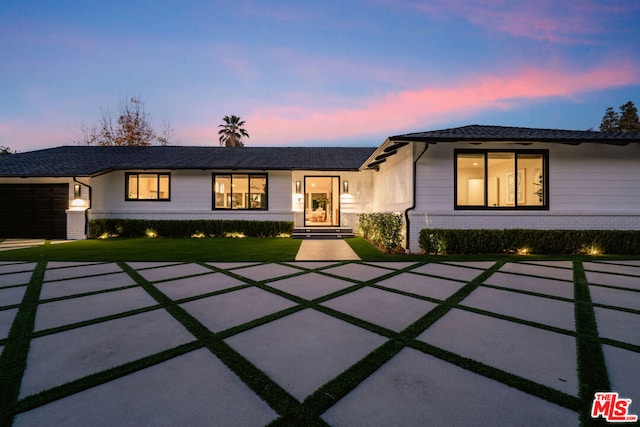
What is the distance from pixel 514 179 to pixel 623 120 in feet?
133

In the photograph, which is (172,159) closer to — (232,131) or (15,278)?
(15,278)

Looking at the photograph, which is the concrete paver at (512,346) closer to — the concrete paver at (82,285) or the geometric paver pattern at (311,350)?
the geometric paver pattern at (311,350)

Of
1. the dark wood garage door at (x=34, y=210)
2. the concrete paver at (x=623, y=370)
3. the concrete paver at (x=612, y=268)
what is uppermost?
the dark wood garage door at (x=34, y=210)

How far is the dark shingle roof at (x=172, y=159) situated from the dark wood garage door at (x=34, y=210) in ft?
2.75

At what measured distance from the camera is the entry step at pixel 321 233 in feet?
37.6

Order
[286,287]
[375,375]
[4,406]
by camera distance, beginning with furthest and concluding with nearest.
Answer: [286,287] < [375,375] < [4,406]

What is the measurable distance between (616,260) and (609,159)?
356 centimetres

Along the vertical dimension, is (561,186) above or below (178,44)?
below

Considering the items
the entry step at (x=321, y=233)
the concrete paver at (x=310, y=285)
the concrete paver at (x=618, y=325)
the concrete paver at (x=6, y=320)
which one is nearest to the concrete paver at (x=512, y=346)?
the concrete paver at (x=618, y=325)

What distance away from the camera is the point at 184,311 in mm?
3029

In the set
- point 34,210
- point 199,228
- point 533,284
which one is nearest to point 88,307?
point 533,284

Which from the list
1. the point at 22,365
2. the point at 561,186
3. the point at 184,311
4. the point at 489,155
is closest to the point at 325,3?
the point at 489,155

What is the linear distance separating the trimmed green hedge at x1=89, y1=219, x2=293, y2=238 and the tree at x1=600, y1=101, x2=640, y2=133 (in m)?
43.4

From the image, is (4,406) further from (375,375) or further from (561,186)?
(561,186)
